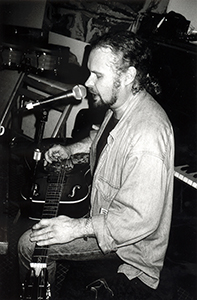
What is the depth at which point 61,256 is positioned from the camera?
5.64ft

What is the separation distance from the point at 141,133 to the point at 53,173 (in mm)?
1023

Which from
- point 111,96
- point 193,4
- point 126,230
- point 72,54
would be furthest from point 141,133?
point 72,54

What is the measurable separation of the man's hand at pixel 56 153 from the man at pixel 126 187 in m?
0.57

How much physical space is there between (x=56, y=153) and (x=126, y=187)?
1.03 meters

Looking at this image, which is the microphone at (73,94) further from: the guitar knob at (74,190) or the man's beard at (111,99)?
the guitar knob at (74,190)

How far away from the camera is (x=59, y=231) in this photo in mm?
1447

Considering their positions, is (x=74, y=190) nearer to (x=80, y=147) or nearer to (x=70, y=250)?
(x=80, y=147)

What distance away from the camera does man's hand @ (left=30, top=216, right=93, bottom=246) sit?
1438mm

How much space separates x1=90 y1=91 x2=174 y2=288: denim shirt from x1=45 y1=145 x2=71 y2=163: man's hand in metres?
0.58

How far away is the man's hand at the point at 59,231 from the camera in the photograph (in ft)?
4.72

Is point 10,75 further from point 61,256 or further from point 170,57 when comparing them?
point 61,256

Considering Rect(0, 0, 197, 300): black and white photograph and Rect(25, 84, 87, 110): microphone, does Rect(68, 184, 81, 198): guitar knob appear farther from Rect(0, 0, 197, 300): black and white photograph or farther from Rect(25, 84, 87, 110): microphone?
Rect(25, 84, 87, 110): microphone

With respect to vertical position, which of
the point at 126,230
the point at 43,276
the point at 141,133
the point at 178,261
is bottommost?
the point at 178,261

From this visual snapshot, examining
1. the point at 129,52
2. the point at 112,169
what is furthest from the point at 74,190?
the point at 129,52
